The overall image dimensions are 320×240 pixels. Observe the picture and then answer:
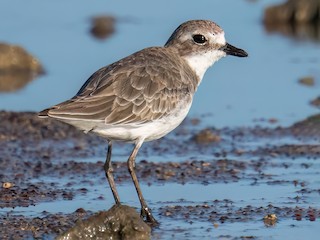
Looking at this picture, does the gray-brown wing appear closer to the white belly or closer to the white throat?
the white belly

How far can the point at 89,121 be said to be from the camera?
8789 mm

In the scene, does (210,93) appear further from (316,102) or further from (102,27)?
(102,27)

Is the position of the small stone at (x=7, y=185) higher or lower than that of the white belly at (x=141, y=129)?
lower

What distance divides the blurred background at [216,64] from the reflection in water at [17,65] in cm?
1

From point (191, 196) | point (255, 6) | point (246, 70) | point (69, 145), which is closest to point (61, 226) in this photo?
point (191, 196)

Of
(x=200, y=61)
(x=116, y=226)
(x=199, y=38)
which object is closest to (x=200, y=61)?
(x=200, y=61)

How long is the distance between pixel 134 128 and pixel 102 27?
362 inches

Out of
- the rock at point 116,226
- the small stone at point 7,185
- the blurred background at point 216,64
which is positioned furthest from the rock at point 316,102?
the rock at point 116,226

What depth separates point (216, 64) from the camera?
52.0 feet

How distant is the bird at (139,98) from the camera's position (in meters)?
8.84

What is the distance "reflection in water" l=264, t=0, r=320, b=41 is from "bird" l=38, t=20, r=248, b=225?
345 inches

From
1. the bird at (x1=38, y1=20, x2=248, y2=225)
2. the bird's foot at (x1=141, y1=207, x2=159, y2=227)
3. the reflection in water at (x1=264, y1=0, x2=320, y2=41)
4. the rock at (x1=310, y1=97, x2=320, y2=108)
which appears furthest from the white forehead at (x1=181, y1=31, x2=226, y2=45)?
the reflection in water at (x1=264, y1=0, x2=320, y2=41)

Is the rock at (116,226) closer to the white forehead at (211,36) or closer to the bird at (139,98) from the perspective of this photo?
the bird at (139,98)

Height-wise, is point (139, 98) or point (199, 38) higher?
point (199, 38)
